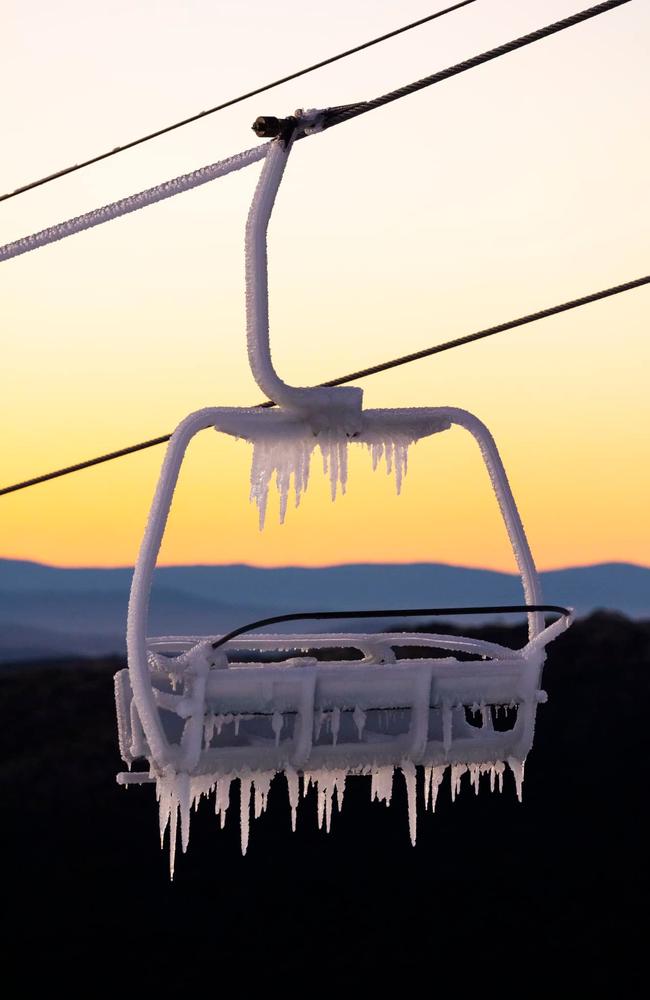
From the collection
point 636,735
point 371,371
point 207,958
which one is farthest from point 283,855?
point 371,371

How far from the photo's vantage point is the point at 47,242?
31.6ft

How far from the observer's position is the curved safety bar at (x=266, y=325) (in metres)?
7.73

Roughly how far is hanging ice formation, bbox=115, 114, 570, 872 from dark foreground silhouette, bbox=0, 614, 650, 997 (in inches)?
2653

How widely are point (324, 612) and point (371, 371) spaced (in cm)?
292

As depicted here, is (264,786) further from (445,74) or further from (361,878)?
(361,878)

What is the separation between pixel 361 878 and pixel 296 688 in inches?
2782

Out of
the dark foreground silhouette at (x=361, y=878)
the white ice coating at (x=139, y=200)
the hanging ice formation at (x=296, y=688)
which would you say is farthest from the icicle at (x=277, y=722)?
the dark foreground silhouette at (x=361, y=878)

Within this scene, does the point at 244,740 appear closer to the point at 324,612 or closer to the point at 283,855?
the point at 324,612

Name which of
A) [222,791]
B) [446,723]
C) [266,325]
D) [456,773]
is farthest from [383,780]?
[266,325]

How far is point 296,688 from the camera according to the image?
752cm

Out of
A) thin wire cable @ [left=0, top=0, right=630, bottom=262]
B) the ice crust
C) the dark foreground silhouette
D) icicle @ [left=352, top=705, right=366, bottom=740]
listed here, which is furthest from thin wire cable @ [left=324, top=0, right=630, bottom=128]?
the dark foreground silhouette

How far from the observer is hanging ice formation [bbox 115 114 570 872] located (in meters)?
7.48

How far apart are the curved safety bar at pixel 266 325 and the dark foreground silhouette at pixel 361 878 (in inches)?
2677

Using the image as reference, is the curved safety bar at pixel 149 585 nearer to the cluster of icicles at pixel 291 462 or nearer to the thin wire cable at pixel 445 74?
the cluster of icicles at pixel 291 462
